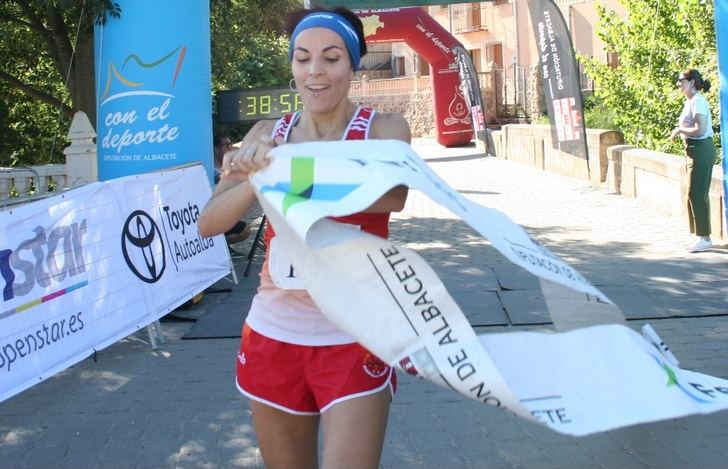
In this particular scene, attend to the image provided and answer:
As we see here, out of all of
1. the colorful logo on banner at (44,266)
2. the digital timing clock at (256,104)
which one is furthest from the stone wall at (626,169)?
the colorful logo on banner at (44,266)

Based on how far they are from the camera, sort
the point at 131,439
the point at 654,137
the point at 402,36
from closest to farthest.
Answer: the point at 131,439
the point at 654,137
the point at 402,36

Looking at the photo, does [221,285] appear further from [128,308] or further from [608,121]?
[608,121]

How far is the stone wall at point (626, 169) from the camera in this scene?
451 inches

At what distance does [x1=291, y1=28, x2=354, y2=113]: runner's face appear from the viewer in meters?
2.79

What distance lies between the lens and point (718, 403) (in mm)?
2738

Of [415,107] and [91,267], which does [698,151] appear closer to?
[91,267]

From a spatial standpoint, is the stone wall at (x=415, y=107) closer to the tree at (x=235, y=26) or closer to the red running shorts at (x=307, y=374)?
the tree at (x=235, y=26)

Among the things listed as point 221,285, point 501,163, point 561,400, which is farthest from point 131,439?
point 501,163

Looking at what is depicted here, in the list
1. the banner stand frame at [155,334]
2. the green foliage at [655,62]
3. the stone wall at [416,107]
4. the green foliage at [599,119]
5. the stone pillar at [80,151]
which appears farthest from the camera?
the stone wall at [416,107]

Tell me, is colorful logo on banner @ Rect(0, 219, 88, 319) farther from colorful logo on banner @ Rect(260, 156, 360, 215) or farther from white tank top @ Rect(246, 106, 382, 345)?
colorful logo on banner @ Rect(260, 156, 360, 215)

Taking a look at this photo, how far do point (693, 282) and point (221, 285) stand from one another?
4.61 metres

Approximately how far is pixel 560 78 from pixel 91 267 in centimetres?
1212

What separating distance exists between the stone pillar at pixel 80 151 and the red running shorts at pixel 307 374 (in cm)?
864

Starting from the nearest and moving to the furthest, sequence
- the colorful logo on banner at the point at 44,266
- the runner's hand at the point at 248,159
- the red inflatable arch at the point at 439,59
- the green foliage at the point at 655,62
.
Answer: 1. the runner's hand at the point at 248,159
2. the colorful logo on banner at the point at 44,266
3. the green foliage at the point at 655,62
4. the red inflatable arch at the point at 439,59
